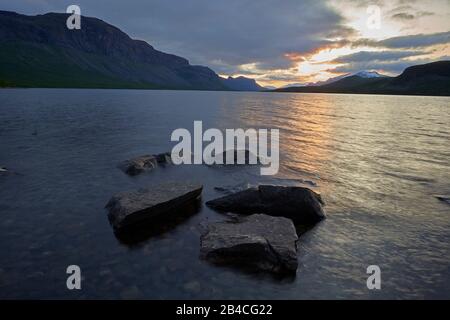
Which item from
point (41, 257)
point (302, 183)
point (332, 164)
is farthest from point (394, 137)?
point (41, 257)

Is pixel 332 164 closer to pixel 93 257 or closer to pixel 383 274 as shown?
pixel 383 274

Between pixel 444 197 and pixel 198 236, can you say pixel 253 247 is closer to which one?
pixel 198 236

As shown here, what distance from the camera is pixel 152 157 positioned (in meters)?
26.2

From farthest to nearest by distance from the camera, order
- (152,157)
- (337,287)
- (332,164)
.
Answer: (332,164) < (152,157) < (337,287)

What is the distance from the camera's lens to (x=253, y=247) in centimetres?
1150

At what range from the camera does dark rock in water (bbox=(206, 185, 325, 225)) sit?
1592cm

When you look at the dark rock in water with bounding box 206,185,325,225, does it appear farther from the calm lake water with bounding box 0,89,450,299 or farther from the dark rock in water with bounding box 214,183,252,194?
the dark rock in water with bounding box 214,183,252,194

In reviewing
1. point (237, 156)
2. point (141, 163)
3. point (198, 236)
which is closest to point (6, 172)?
point (141, 163)

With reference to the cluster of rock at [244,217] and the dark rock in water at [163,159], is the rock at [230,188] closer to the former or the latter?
the cluster of rock at [244,217]

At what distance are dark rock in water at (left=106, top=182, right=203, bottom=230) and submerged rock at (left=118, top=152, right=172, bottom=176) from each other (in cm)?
659

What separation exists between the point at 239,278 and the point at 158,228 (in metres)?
5.13

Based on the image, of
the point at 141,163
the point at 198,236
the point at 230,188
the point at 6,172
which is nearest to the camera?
the point at 198,236

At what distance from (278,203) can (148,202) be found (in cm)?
671
